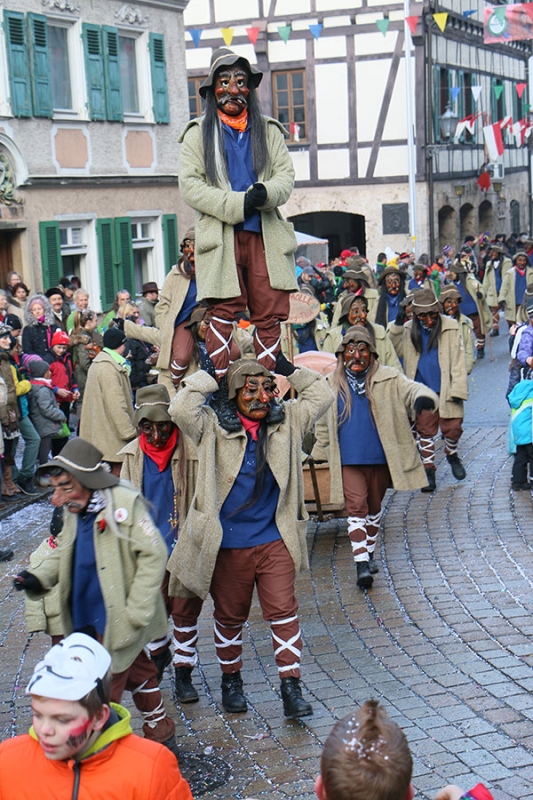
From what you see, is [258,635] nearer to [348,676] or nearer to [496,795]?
[348,676]

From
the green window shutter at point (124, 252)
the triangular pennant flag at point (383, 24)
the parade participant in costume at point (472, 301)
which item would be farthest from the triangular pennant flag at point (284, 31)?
the parade participant in costume at point (472, 301)

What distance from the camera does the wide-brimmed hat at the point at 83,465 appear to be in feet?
17.1

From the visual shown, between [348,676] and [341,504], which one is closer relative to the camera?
[348,676]

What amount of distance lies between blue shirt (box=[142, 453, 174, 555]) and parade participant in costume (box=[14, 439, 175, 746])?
1.29 metres

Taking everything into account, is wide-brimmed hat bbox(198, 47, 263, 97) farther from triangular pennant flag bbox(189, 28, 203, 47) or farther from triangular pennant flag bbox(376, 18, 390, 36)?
triangular pennant flag bbox(376, 18, 390, 36)

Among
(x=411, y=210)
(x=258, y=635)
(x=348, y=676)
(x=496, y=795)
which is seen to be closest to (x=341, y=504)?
(x=258, y=635)

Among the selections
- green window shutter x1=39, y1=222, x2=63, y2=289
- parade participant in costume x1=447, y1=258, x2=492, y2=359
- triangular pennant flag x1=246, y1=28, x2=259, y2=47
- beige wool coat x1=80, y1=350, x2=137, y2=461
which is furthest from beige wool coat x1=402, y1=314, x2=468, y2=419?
triangular pennant flag x1=246, y1=28, x2=259, y2=47

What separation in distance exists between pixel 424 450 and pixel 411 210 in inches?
860

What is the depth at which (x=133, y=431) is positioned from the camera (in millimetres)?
11031

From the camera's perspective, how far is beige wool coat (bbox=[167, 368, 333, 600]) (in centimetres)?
635

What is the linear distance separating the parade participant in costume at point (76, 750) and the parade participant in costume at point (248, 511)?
268 centimetres

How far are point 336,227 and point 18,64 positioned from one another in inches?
721

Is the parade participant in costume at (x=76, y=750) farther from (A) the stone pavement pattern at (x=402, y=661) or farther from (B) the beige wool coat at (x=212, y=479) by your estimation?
(B) the beige wool coat at (x=212, y=479)

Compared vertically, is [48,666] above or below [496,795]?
above
